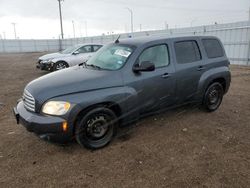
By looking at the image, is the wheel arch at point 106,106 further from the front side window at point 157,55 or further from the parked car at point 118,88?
the front side window at point 157,55

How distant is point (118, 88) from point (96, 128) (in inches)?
30.3

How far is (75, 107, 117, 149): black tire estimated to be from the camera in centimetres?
363

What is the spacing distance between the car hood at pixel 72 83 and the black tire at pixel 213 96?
249 centimetres

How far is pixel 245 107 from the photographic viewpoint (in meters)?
5.97

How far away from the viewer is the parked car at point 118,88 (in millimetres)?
3453

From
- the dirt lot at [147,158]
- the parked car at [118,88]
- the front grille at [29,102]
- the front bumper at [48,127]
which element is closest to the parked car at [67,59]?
the dirt lot at [147,158]

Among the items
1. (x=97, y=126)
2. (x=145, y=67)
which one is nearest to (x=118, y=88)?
(x=145, y=67)

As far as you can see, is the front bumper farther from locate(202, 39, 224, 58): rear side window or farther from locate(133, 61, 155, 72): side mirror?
locate(202, 39, 224, 58): rear side window

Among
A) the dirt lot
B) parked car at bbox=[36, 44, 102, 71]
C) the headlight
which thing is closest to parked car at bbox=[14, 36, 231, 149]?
the headlight

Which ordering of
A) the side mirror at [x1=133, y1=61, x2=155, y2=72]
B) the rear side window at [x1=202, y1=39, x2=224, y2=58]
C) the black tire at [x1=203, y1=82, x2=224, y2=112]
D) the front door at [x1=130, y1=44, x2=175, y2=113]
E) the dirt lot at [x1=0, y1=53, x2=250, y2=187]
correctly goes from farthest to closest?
the black tire at [x1=203, y1=82, x2=224, y2=112] → the rear side window at [x1=202, y1=39, x2=224, y2=58] → the front door at [x1=130, y1=44, x2=175, y2=113] → the side mirror at [x1=133, y1=61, x2=155, y2=72] → the dirt lot at [x1=0, y1=53, x2=250, y2=187]

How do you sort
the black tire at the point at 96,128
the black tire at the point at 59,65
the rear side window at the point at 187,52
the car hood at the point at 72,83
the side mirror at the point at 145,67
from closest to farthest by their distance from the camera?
1. the car hood at the point at 72,83
2. the black tire at the point at 96,128
3. the side mirror at the point at 145,67
4. the rear side window at the point at 187,52
5. the black tire at the point at 59,65

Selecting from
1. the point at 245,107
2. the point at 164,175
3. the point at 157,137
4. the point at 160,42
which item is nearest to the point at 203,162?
the point at 164,175

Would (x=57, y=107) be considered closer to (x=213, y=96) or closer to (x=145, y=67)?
(x=145, y=67)

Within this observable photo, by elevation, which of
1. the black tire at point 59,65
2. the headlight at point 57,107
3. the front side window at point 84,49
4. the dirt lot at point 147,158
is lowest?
the dirt lot at point 147,158
